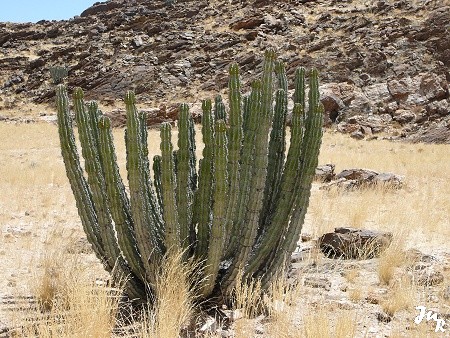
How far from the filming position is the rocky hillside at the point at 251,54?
2641 centimetres

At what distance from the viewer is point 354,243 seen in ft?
19.5

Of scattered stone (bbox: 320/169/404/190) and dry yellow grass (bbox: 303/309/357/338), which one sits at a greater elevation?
dry yellow grass (bbox: 303/309/357/338)

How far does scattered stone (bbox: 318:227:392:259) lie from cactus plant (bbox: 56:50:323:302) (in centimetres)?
167

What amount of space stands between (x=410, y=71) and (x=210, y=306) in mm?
26230

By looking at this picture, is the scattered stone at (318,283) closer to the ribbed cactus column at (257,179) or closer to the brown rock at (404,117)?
the ribbed cactus column at (257,179)

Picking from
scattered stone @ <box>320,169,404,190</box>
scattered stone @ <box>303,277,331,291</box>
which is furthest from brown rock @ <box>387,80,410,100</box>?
scattered stone @ <box>303,277,331,291</box>

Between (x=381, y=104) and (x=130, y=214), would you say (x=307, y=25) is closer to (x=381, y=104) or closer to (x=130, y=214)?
(x=381, y=104)

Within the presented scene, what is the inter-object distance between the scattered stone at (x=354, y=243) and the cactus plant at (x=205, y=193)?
1.67m

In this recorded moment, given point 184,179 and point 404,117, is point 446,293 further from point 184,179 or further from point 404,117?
point 404,117

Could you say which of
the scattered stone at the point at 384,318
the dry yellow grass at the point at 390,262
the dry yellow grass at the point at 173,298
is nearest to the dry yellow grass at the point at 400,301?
the scattered stone at the point at 384,318

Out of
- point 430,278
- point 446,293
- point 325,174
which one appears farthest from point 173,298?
point 325,174

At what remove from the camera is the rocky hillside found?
26406 millimetres

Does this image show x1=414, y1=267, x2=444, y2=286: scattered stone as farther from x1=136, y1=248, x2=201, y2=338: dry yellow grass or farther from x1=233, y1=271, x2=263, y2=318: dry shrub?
x1=136, y1=248, x2=201, y2=338: dry yellow grass

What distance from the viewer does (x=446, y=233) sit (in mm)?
7113
